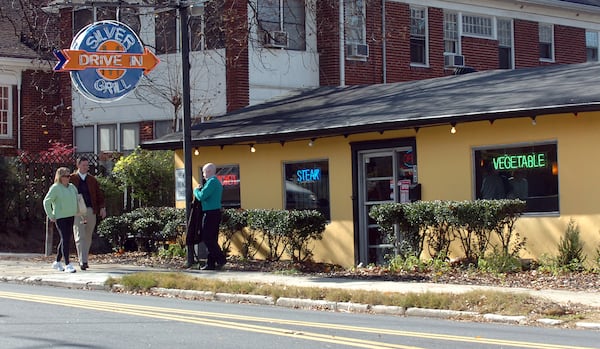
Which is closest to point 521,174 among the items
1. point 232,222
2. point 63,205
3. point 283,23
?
point 232,222

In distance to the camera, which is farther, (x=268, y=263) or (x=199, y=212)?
(x=268, y=263)

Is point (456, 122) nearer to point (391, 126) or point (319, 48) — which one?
point (391, 126)

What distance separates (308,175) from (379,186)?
168 cm

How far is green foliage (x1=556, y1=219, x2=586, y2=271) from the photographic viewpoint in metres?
15.8

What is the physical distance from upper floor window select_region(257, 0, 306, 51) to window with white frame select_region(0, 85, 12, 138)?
855 cm

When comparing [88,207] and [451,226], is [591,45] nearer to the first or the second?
[451,226]

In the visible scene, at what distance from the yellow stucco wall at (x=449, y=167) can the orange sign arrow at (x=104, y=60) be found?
3.35 metres

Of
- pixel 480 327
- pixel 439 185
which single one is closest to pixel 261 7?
pixel 439 185

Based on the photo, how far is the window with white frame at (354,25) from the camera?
28062mm

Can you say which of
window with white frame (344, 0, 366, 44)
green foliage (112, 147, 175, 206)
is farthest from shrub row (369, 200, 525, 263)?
window with white frame (344, 0, 366, 44)

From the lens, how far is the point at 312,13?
27328 mm

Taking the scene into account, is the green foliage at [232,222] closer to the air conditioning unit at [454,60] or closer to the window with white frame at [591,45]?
the air conditioning unit at [454,60]

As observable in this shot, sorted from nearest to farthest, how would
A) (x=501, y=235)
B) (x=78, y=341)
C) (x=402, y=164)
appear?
1. (x=78, y=341)
2. (x=501, y=235)
3. (x=402, y=164)

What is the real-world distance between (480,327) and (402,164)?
7745 millimetres
